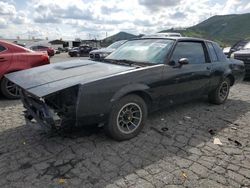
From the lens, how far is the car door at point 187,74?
4613mm

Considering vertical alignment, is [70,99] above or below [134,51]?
below

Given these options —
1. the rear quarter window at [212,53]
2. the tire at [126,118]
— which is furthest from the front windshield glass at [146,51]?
the rear quarter window at [212,53]

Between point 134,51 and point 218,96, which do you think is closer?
point 134,51

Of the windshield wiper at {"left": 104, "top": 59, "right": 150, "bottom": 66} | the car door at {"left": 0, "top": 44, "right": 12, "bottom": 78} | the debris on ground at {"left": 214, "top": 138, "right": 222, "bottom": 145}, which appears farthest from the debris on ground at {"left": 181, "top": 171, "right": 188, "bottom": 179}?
the car door at {"left": 0, "top": 44, "right": 12, "bottom": 78}

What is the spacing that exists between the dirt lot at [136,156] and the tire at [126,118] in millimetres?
154

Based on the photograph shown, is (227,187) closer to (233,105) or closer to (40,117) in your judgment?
(40,117)

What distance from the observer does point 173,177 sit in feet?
10.3

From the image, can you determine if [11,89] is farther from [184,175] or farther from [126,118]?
[184,175]

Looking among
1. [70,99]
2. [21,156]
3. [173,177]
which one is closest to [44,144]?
[21,156]

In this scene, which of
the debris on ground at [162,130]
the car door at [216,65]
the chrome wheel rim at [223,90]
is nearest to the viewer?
the debris on ground at [162,130]

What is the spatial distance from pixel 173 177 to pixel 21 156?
2.07 metres

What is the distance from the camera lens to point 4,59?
6.37 m

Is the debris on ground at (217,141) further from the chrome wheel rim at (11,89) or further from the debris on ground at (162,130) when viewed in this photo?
the chrome wheel rim at (11,89)

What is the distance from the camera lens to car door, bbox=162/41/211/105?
4613mm
